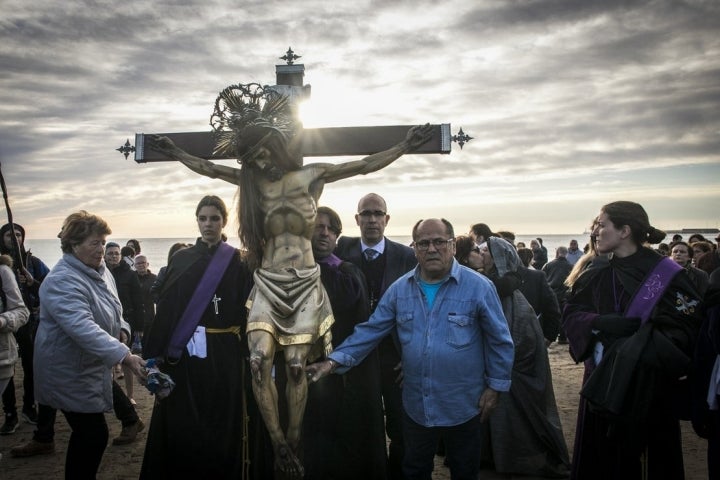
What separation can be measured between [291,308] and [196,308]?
914mm

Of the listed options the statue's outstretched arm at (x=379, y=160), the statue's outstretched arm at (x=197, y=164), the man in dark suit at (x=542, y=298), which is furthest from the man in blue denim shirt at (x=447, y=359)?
the man in dark suit at (x=542, y=298)

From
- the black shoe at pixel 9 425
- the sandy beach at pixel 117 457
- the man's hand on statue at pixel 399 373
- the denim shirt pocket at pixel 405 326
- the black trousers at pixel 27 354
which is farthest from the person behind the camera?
the black trousers at pixel 27 354

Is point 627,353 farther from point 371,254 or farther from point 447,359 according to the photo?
point 371,254

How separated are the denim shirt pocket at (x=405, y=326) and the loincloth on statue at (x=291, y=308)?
507 mm

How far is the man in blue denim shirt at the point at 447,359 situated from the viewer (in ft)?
12.2

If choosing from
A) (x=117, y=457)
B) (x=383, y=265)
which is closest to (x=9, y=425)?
(x=117, y=457)

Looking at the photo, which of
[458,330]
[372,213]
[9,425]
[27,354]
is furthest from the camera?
[27,354]

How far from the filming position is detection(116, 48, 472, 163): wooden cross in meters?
4.84

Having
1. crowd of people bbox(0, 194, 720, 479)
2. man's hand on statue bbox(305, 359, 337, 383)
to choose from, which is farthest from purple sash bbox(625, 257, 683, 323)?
man's hand on statue bbox(305, 359, 337, 383)

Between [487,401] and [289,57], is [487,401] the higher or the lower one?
the lower one

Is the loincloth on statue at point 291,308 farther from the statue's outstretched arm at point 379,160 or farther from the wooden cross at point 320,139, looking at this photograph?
the wooden cross at point 320,139

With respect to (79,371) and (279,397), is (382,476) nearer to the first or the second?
(279,397)

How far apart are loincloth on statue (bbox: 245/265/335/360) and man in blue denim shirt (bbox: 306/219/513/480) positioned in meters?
0.22

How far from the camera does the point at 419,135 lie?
4.37 m
